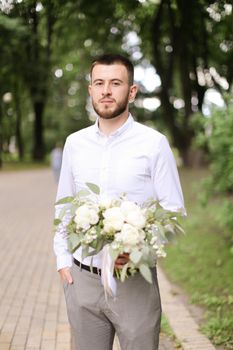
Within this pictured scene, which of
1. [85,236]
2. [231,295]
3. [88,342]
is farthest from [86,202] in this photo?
[231,295]

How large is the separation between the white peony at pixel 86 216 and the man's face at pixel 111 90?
55 cm

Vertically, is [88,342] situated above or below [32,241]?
above

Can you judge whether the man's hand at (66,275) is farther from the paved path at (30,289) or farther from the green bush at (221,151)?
the green bush at (221,151)

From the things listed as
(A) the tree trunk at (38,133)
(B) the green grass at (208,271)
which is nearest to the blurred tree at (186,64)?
(B) the green grass at (208,271)

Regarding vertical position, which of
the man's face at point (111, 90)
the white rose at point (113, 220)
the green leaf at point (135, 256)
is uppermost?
the man's face at point (111, 90)

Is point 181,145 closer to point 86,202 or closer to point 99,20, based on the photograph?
point 99,20

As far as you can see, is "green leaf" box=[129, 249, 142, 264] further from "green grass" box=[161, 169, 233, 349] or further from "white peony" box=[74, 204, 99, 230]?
"green grass" box=[161, 169, 233, 349]

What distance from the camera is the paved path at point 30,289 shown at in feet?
15.0

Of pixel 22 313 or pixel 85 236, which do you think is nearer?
pixel 85 236

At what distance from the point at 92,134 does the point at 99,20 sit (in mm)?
3939

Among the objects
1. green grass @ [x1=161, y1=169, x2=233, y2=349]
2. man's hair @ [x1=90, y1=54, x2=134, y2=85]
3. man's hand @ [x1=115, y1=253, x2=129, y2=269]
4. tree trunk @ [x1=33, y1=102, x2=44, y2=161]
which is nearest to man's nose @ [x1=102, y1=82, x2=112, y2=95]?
man's hair @ [x1=90, y1=54, x2=134, y2=85]

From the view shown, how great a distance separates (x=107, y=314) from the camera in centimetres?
263

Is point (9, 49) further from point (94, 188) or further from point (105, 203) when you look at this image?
point (105, 203)

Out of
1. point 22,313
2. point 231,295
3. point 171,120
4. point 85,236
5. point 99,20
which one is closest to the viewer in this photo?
point 85,236
